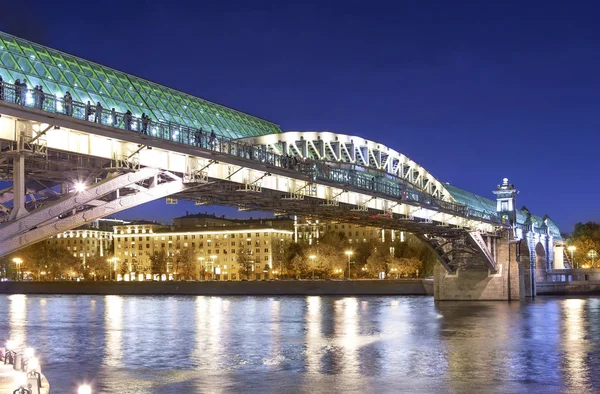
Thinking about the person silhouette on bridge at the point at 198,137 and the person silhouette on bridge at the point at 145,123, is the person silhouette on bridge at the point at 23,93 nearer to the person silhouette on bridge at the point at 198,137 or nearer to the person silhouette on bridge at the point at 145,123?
the person silhouette on bridge at the point at 145,123

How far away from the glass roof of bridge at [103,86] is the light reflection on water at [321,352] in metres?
9.98

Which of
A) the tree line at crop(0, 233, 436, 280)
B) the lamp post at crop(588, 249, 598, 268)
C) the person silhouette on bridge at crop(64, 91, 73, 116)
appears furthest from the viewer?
the tree line at crop(0, 233, 436, 280)

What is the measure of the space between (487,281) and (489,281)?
19 centimetres

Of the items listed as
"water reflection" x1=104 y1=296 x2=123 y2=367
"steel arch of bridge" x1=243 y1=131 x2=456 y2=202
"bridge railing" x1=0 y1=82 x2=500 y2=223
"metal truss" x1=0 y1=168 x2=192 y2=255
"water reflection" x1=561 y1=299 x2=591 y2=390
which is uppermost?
"steel arch of bridge" x1=243 y1=131 x2=456 y2=202

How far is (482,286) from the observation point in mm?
79938

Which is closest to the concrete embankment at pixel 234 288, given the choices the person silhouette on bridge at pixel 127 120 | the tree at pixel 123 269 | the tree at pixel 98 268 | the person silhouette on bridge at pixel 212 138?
the tree at pixel 98 268

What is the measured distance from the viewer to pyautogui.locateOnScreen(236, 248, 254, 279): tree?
154750 millimetres

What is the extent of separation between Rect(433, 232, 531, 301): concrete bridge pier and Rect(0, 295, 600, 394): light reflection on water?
70.3ft

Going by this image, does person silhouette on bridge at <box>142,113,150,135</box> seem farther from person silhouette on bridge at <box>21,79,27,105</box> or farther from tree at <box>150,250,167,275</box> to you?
tree at <box>150,250,167,275</box>

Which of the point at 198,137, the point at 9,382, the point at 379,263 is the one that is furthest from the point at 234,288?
the point at 9,382

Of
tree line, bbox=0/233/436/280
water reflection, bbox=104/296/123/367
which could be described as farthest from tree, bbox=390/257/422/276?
water reflection, bbox=104/296/123/367

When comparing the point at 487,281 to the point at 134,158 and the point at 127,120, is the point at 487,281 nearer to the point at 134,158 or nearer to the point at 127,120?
the point at 134,158

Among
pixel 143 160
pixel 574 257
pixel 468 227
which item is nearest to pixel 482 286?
pixel 468 227

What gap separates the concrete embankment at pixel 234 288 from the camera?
9956 cm
